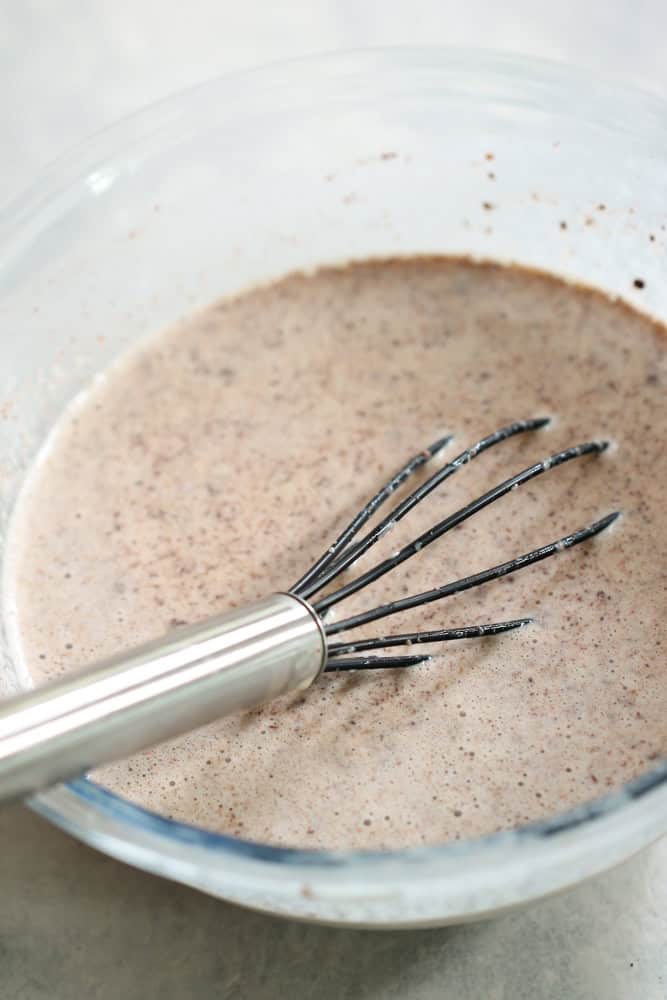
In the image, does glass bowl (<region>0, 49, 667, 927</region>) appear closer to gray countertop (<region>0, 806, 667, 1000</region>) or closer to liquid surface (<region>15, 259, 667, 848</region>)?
liquid surface (<region>15, 259, 667, 848</region>)

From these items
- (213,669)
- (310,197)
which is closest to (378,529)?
(213,669)

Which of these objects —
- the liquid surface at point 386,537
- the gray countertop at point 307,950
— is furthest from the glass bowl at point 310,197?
the gray countertop at point 307,950

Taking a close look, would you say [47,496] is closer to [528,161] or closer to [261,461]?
[261,461]

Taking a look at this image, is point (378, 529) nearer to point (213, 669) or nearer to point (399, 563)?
point (399, 563)

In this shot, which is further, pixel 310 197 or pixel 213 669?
pixel 310 197

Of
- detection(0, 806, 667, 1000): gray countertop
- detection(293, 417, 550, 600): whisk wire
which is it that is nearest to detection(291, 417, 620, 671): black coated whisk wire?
detection(293, 417, 550, 600): whisk wire
